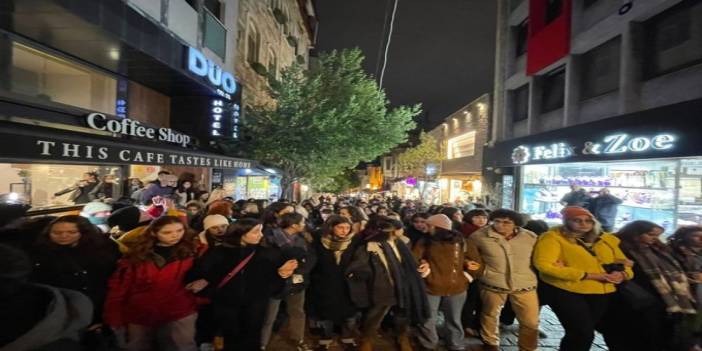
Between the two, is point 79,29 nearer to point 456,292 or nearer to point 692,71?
point 456,292

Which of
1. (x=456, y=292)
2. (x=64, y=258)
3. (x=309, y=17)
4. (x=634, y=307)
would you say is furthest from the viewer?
(x=309, y=17)

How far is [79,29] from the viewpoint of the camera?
20.9 feet

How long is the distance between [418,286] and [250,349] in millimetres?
1950

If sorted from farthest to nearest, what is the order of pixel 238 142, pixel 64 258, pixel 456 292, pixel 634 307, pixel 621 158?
pixel 238 142 → pixel 621 158 → pixel 456 292 → pixel 634 307 → pixel 64 258

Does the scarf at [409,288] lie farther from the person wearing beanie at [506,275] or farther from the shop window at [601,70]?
the shop window at [601,70]

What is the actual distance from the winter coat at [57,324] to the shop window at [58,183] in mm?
6322

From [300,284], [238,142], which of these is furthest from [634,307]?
[238,142]

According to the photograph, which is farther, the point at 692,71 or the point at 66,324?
the point at 692,71

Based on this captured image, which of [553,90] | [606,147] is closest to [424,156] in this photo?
[553,90]

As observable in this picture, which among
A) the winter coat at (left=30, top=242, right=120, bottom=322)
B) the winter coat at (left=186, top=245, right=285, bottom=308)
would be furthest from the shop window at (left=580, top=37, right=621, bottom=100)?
the winter coat at (left=30, top=242, right=120, bottom=322)

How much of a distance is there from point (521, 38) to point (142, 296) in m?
17.3

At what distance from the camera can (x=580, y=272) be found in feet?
11.2

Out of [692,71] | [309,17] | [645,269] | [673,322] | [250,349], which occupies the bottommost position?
[250,349]

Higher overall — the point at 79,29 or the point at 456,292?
the point at 79,29
